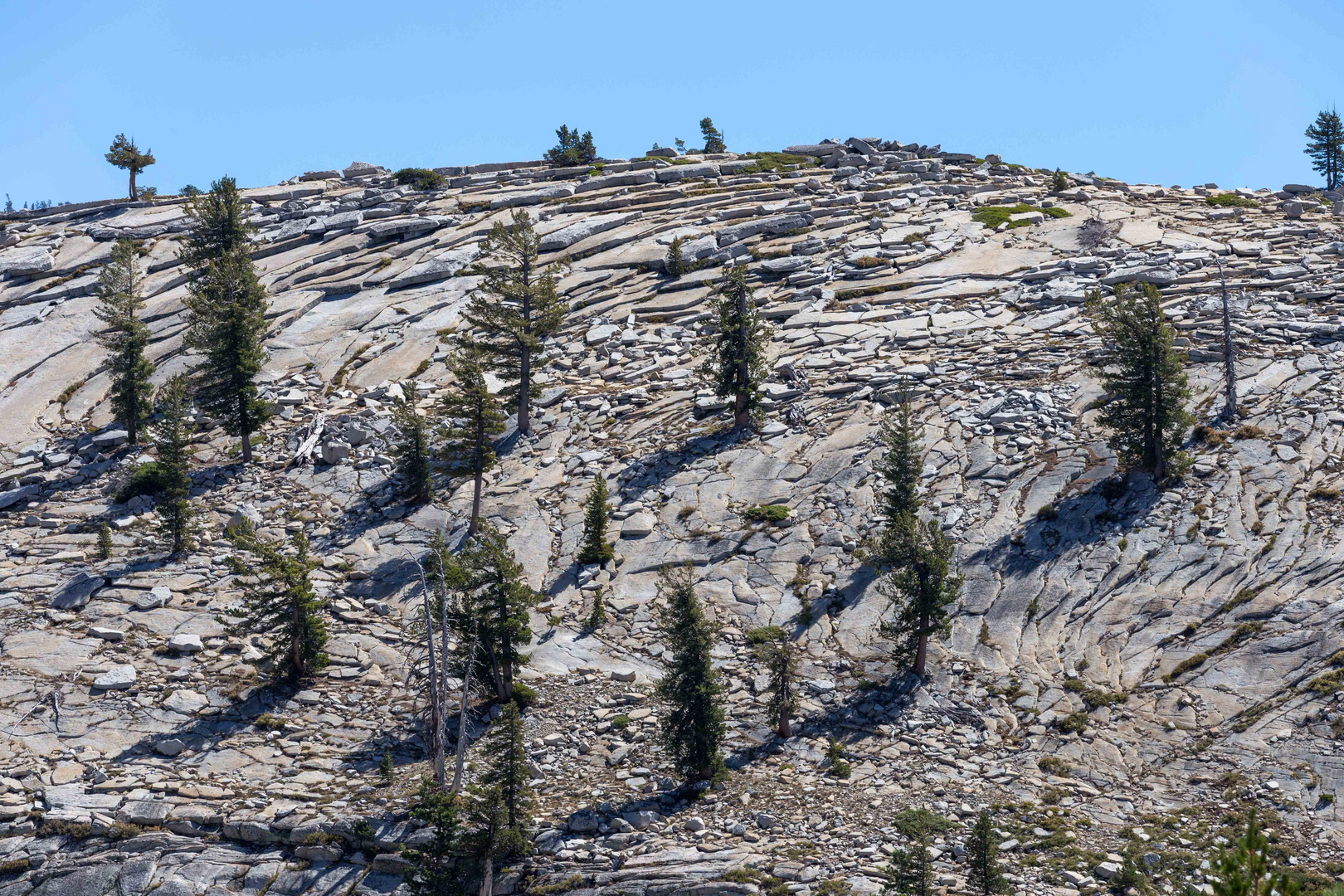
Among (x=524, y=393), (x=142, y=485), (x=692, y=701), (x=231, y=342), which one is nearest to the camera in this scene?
(x=692, y=701)

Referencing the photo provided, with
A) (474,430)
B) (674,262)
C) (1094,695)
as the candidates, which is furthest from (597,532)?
(674,262)

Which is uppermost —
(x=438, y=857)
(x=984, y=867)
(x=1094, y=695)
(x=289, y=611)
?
(x=289, y=611)

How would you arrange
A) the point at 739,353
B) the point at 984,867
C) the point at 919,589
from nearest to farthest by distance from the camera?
the point at 984,867 → the point at 919,589 → the point at 739,353

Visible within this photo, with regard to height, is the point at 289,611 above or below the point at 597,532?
below

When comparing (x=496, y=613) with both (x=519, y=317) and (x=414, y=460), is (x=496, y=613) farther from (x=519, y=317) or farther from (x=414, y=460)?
(x=519, y=317)

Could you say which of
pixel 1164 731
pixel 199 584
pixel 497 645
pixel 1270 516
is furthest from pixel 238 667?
pixel 1270 516

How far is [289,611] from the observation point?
125ft

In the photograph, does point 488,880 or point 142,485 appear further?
point 142,485

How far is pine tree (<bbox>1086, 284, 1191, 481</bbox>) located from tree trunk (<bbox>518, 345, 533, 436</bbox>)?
27289 millimetres

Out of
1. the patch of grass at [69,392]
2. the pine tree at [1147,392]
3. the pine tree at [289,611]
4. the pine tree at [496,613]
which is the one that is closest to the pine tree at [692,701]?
the pine tree at [496,613]

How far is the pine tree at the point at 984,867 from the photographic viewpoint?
26.4 metres

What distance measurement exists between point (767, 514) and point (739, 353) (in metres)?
9.31

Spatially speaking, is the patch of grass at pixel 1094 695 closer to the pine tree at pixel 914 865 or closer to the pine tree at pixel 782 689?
the pine tree at pixel 914 865

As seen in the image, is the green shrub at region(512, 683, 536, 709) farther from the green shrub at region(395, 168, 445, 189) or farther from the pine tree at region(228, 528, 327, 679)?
the green shrub at region(395, 168, 445, 189)
